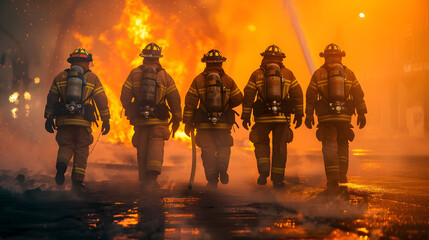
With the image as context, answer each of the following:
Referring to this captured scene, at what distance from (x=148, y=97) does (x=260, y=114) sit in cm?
178

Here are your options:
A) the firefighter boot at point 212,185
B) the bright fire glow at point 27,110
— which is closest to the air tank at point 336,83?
the firefighter boot at point 212,185

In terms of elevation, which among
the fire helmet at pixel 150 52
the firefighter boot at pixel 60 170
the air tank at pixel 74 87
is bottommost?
the firefighter boot at pixel 60 170

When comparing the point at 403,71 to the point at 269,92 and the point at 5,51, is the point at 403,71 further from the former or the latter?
the point at 269,92

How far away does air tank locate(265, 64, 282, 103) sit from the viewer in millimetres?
A: 8641

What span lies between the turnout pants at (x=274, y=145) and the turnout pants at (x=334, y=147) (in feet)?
1.77

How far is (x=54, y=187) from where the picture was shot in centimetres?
878

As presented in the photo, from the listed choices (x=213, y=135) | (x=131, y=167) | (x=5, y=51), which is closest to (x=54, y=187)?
(x=213, y=135)

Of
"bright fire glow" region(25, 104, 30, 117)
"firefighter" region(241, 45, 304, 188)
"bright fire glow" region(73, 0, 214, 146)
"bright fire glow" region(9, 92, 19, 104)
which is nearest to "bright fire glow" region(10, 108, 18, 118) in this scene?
"bright fire glow" region(25, 104, 30, 117)

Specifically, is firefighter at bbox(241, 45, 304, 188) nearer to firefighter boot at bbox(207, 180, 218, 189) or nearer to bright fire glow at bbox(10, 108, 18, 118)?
firefighter boot at bbox(207, 180, 218, 189)

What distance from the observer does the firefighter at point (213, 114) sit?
889 cm

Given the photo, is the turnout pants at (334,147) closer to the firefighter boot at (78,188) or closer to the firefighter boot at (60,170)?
the firefighter boot at (78,188)

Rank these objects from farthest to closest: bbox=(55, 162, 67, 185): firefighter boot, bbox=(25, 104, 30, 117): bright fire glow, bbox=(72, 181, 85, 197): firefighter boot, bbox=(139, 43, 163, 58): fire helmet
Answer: bbox=(25, 104, 30, 117): bright fire glow, bbox=(139, 43, 163, 58): fire helmet, bbox=(55, 162, 67, 185): firefighter boot, bbox=(72, 181, 85, 197): firefighter boot

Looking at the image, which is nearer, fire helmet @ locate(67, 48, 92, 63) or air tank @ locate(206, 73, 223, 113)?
fire helmet @ locate(67, 48, 92, 63)

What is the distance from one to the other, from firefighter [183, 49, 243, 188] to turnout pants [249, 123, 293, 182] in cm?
48
